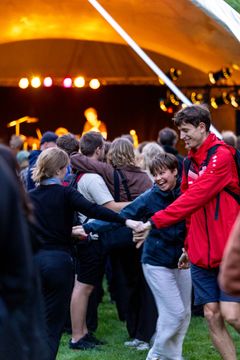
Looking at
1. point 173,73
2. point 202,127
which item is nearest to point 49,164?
point 202,127

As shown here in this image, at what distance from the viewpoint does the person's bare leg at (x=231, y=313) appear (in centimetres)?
594

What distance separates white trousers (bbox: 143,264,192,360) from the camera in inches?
270

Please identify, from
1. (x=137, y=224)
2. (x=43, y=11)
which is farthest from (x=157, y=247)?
(x=43, y=11)

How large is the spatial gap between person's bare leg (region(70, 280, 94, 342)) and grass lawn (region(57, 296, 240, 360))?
0.70ft

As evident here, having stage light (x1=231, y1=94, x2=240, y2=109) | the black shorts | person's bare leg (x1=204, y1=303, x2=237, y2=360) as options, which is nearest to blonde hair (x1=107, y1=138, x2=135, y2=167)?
the black shorts

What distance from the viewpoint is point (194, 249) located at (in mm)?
6145

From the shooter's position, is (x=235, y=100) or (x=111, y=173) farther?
(x=235, y=100)

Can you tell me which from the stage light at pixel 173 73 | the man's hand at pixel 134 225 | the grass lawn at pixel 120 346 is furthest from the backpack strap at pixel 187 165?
the stage light at pixel 173 73

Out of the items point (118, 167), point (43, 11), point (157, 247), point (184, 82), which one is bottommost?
point (157, 247)

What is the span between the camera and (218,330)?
6164mm

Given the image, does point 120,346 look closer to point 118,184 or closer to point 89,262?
point 89,262

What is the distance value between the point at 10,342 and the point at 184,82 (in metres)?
15.1

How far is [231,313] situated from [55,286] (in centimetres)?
115

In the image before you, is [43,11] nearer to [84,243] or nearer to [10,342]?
[84,243]
